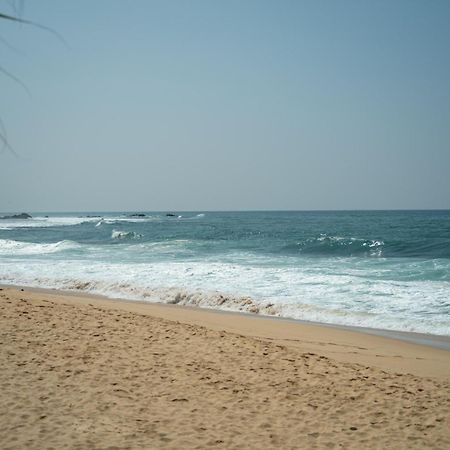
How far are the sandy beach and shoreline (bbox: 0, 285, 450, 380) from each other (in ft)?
0.15

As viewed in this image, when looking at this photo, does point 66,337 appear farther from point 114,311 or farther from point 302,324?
point 302,324

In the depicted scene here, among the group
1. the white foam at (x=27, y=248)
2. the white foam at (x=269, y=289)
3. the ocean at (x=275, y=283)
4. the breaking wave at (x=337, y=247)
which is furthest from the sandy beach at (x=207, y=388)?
the white foam at (x=27, y=248)

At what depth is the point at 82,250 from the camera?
26.8m

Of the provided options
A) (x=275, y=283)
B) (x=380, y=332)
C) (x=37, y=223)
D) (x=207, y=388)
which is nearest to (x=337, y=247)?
(x=275, y=283)

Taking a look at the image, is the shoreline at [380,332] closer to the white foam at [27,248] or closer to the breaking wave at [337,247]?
the breaking wave at [337,247]

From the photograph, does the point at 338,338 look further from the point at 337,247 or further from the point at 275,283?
the point at 337,247

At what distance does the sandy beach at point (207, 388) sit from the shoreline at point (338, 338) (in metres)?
0.05

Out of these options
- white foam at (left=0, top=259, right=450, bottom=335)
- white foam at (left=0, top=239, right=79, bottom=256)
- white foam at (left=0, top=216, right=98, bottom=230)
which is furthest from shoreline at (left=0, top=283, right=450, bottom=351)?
white foam at (left=0, top=216, right=98, bottom=230)

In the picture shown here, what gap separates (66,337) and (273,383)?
3347mm

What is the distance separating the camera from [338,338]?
8391 millimetres

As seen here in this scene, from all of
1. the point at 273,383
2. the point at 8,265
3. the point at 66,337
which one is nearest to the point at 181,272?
the point at 8,265

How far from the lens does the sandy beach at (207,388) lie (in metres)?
4.06

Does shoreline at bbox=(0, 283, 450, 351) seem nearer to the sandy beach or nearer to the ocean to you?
the ocean

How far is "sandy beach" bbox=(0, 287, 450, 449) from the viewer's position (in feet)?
13.3
